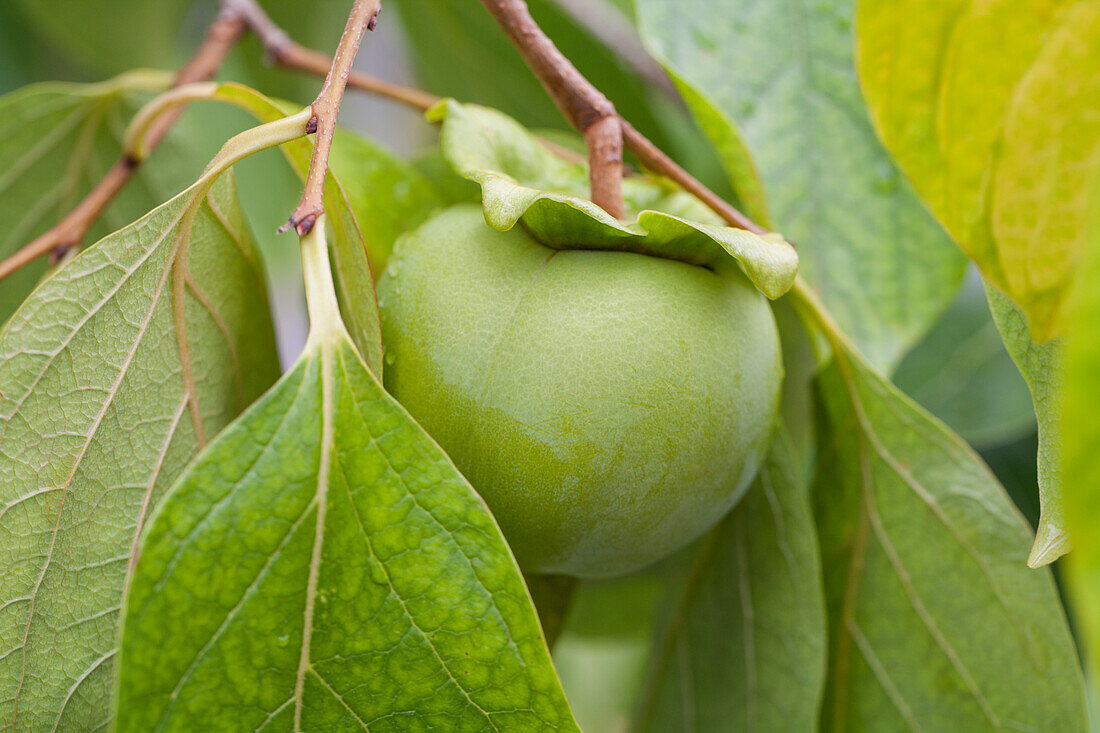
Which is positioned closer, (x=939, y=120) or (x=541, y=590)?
(x=939, y=120)

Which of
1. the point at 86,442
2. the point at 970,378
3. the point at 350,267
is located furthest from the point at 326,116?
the point at 970,378

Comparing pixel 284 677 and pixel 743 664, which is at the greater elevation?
pixel 284 677

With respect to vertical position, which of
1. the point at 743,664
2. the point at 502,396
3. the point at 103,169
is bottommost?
the point at 743,664

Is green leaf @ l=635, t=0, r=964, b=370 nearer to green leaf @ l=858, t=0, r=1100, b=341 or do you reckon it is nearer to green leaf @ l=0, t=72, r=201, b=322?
green leaf @ l=858, t=0, r=1100, b=341

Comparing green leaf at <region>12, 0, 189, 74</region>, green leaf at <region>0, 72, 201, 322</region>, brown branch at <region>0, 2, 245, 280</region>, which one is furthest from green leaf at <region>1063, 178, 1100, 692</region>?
green leaf at <region>12, 0, 189, 74</region>

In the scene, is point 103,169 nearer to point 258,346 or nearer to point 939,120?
point 258,346

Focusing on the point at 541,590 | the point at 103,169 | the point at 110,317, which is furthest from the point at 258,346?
the point at 103,169
